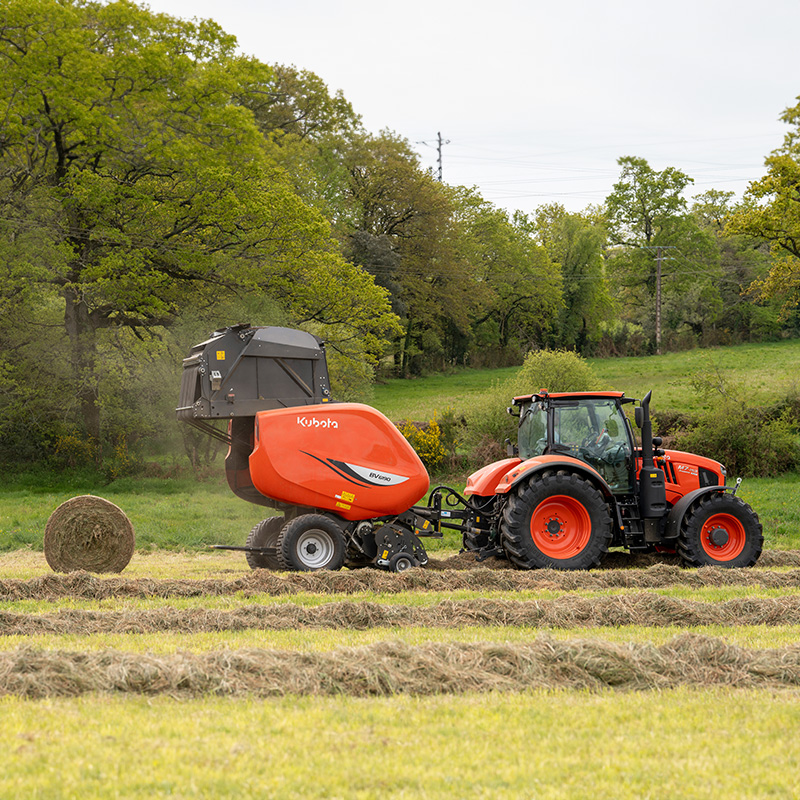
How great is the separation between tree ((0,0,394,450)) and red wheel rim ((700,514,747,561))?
49.4 feet

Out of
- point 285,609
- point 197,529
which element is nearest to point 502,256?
point 197,529

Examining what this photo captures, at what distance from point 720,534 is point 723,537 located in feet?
0.18

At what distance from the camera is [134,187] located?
2327 cm

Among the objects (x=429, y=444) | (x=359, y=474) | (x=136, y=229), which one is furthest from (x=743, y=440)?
(x=136, y=229)

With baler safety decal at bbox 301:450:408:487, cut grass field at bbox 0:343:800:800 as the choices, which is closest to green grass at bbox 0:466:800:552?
baler safety decal at bbox 301:450:408:487

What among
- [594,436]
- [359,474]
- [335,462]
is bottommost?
[359,474]

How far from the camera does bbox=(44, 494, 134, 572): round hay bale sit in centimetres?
1145

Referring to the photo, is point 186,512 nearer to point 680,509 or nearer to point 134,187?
point 134,187

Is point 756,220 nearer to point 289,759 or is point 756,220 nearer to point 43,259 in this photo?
point 43,259

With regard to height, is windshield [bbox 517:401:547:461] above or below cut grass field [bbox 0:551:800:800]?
above

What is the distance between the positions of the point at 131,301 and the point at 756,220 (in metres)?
19.6

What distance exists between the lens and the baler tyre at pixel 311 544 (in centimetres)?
1070

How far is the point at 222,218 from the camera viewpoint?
930 inches

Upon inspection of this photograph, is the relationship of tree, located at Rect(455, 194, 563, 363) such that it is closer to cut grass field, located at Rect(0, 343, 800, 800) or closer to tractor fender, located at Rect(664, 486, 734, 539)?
tractor fender, located at Rect(664, 486, 734, 539)
